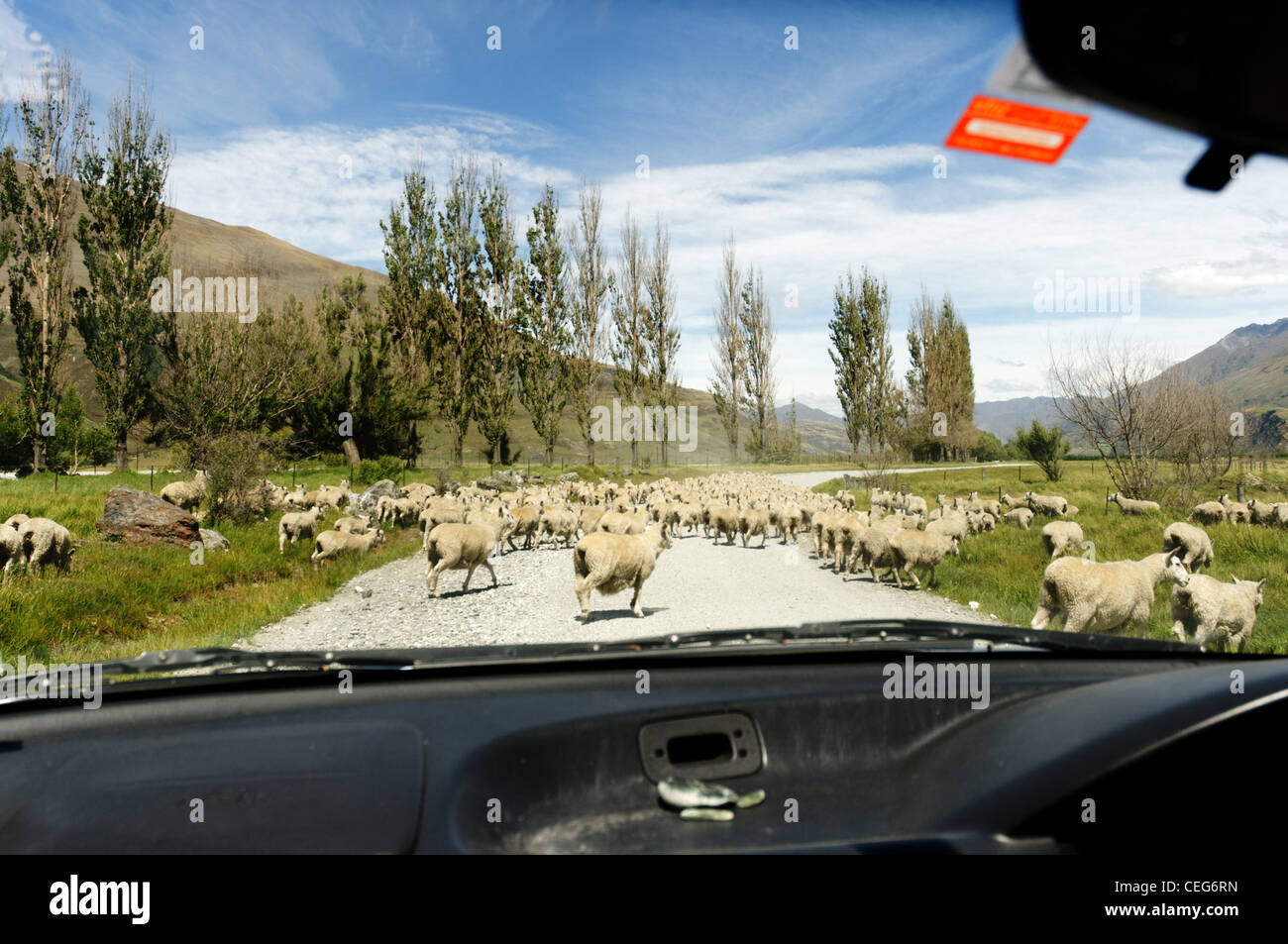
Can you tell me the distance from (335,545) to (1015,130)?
14086 millimetres

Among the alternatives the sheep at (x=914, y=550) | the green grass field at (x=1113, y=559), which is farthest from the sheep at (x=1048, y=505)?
the sheep at (x=914, y=550)

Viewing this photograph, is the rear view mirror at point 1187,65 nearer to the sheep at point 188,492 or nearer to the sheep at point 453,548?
the sheep at point 453,548

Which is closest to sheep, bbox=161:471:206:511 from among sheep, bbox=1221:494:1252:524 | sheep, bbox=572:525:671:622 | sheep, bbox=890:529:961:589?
sheep, bbox=572:525:671:622

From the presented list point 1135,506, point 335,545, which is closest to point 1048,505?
point 1135,506

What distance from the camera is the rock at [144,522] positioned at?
13523 millimetres

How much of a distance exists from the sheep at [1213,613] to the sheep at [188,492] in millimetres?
20353

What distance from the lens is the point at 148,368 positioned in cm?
3566

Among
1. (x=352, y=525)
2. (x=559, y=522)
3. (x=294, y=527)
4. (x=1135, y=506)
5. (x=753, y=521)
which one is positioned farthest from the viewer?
(x=1135, y=506)

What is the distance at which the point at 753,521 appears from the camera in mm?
17766

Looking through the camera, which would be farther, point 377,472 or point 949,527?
point 377,472

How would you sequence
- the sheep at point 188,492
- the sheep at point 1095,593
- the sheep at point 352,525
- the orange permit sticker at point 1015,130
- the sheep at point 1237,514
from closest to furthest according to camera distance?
the orange permit sticker at point 1015,130 < the sheep at point 1095,593 < the sheep at point 352,525 < the sheep at point 1237,514 < the sheep at point 188,492

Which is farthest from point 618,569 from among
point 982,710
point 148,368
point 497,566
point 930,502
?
point 148,368

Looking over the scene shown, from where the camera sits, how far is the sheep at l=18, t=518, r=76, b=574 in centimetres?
1088

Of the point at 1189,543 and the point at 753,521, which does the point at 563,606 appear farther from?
the point at 1189,543
